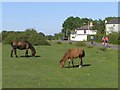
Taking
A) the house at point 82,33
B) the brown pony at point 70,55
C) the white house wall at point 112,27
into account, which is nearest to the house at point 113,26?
the white house wall at point 112,27

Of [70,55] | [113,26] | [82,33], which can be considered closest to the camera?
[70,55]

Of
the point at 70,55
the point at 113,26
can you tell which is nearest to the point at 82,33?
the point at 113,26

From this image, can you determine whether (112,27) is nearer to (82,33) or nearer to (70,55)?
(82,33)

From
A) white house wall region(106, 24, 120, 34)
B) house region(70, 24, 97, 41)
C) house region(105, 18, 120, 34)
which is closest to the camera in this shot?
white house wall region(106, 24, 120, 34)

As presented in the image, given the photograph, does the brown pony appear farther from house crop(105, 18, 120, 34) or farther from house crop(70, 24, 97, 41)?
house crop(70, 24, 97, 41)

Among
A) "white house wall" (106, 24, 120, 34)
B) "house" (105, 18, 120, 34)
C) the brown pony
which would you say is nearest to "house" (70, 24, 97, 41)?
"house" (105, 18, 120, 34)

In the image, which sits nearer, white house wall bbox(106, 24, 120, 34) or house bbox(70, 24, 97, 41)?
white house wall bbox(106, 24, 120, 34)

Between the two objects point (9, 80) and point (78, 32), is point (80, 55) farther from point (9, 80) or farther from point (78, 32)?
point (78, 32)

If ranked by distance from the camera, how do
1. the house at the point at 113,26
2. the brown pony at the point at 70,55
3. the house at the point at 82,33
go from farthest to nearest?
the house at the point at 82,33, the house at the point at 113,26, the brown pony at the point at 70,55

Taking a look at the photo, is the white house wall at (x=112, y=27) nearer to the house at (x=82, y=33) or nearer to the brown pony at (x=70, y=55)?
the house at (x=82, y=33)

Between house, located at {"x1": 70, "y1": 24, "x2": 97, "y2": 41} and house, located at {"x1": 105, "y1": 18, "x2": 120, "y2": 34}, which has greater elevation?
house, located at {"x1": 105, "y1": 18, "x2": 120, "y2": 34}

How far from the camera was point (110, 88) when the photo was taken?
49.2 ft

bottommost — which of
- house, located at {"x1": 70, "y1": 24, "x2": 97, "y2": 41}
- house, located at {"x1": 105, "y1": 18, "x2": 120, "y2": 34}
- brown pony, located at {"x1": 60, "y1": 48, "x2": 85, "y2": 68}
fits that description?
brown pony, located at {"x1": 60, "y1": 48, "x2": 85, "y2": 68}

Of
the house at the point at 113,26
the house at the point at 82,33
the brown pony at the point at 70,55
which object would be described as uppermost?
the house at the point at 113,26
